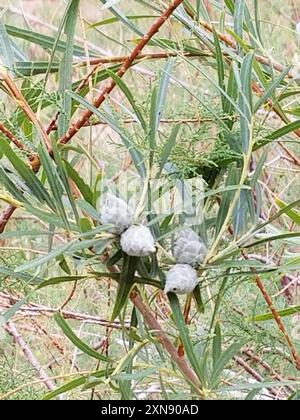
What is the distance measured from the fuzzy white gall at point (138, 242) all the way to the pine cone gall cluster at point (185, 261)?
0.03 metres

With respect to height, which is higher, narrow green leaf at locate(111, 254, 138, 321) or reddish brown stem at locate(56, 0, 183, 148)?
reddish brown stem at locate(56, 0, 183, 148)

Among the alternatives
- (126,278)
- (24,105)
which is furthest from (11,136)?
(126,278)

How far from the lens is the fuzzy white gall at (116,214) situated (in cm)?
41

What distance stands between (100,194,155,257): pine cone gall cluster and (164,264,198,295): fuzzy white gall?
0.08 ft

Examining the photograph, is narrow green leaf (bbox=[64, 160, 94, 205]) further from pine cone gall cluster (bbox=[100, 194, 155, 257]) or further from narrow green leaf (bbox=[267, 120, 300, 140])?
narrow green leaf (bbox=[267, 120, 300, 140])

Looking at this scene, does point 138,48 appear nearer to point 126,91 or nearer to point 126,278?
point 126,91

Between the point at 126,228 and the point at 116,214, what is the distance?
0.01m

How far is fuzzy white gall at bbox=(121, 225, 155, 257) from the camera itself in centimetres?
40

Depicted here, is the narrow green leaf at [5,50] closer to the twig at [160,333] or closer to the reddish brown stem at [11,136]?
the reddish brown stem at [11,136]

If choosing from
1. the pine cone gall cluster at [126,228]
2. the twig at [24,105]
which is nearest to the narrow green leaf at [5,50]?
the twig at [24,105]

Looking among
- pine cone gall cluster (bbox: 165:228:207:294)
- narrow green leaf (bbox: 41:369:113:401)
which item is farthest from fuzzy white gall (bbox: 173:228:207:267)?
narrow green leaf (bbox: 41:369:113:401)

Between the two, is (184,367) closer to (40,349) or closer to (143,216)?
(143,216)

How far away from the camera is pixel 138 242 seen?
402mm
